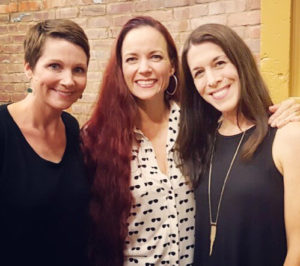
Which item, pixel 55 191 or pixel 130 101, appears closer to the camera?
pixel 55 191

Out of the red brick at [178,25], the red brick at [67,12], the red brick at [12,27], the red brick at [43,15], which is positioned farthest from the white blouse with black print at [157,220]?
the red brick at [12,27]

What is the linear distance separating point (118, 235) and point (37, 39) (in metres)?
0.85

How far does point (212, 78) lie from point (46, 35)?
0.66m

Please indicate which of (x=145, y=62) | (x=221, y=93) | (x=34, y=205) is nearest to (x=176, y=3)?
(x=145, y=62)

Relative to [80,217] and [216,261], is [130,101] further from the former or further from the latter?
[216,261]

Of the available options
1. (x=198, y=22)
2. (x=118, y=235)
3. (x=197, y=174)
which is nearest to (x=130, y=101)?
(x=197, y=174)

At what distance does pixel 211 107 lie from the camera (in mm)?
1771

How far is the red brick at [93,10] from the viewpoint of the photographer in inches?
113

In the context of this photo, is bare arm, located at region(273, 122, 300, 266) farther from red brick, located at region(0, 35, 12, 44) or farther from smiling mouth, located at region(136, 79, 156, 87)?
red brick, located at region(0, 35, 12, 44)

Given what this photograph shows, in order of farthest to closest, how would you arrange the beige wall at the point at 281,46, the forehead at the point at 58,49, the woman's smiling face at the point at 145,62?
the beige wall at the point at 281,46 → the woman's smiling face at the point at 145,62 → the forehead at the point at 58,49

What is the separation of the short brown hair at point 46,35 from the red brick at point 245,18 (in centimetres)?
117

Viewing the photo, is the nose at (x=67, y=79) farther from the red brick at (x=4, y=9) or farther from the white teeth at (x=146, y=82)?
the red brick at (x=4, y=9)

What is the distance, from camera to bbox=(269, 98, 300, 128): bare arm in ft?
4.68

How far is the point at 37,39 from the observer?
4.92 ft
